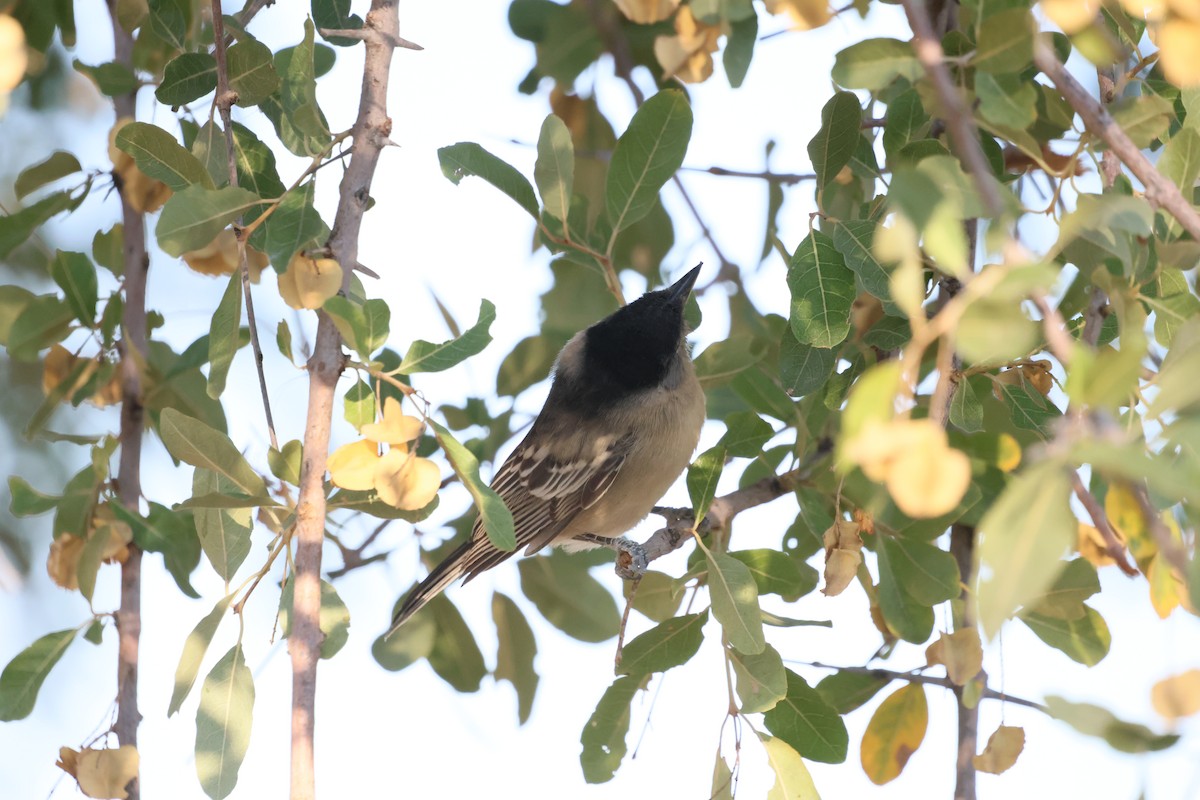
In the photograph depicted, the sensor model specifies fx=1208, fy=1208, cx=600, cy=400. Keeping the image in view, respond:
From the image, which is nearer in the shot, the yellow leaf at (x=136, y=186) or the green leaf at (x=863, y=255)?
the green leaf at (x=863, y=255)

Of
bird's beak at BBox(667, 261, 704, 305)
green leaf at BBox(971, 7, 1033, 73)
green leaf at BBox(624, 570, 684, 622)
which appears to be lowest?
green leaf at BBox(624, 570, 684, 622)

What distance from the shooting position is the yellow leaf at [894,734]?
2830 millimetres

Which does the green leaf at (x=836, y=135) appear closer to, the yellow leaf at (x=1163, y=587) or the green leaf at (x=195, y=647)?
the yellow leaf at (x=1163, y=587)

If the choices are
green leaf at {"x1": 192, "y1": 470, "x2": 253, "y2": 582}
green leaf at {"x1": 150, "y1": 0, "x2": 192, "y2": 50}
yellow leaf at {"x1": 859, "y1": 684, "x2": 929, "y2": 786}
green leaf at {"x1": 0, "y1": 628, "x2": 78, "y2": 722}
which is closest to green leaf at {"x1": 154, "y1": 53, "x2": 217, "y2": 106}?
green leaf at {"x1": 150, "y1": 0, "x2": 192, "y2": 50}

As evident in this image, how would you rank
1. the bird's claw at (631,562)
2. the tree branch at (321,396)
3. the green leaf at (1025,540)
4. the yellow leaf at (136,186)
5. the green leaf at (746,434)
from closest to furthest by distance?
the green leaf at (1025,540)
the tree branch at (321,396)
the yellow leaf at (136,186)
the green leaf at (746,434)
the bird's claw at (631,562)

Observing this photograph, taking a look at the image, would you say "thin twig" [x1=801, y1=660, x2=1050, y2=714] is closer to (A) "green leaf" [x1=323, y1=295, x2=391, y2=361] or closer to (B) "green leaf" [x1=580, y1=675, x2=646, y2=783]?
(B) "green leaf" [x1=580, y1=675, x2=646, y2=783]

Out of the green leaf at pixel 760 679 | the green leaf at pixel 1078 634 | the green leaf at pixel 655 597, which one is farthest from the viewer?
the green leaf at pixel 655 597

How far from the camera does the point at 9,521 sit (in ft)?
13.1

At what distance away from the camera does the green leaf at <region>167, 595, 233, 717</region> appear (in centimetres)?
241

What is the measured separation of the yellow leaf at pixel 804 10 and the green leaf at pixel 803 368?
3.15 ft

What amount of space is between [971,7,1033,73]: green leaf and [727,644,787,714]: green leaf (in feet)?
4.24

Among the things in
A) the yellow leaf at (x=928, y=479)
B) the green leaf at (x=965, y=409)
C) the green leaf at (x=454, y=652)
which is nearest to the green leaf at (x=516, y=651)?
the green leaf at (x=454, y=652)

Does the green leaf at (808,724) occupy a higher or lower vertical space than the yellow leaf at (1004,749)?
higher

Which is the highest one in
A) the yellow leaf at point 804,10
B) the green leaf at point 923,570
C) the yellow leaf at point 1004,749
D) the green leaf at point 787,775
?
the yellow leaf at point 804,10
